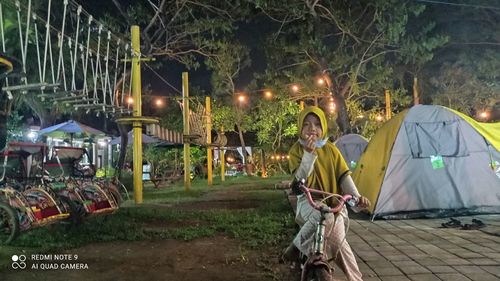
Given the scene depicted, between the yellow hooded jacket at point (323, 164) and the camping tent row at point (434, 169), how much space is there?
5.08m

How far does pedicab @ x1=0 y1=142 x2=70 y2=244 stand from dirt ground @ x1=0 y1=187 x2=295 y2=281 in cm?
68

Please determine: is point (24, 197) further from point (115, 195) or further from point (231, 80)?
point (231, 80)

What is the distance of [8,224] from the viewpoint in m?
6.07

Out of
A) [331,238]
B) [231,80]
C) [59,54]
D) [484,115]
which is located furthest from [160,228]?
[484,115]

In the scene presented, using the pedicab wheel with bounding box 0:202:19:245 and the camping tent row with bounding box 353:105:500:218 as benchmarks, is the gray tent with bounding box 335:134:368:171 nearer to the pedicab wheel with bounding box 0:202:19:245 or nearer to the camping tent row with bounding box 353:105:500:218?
the camping tent row with bounding box 353:105:500:218

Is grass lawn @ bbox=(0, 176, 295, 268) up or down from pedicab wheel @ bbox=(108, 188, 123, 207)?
down

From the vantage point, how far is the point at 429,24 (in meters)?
17.1

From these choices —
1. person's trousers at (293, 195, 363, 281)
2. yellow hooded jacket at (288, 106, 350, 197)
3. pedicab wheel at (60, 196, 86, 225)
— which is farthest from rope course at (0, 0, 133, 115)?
person's trousers at (293, 195, 363, 281)

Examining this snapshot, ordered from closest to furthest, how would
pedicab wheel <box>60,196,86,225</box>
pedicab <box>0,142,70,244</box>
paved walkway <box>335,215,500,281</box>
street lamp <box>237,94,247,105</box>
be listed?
1. paved walkway <box>335,215,500,281</box>
2. pedicab <box>0,142,70,244</box>
3. pedicab wheel <box>60,196,86,225</box>
4. street lamp <box>237,94,247,105</box>

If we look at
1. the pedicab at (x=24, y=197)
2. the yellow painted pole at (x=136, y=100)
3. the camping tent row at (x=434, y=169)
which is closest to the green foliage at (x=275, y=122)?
the yellow painted pole at (x=136, y=100)

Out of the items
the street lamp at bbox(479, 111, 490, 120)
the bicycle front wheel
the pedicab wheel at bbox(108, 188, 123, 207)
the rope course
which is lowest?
the bicycle front wheel

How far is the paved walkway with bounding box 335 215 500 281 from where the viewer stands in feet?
15.4

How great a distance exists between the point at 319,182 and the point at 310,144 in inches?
13.7

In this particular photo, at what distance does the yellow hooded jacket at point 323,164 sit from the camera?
359 centimetres
